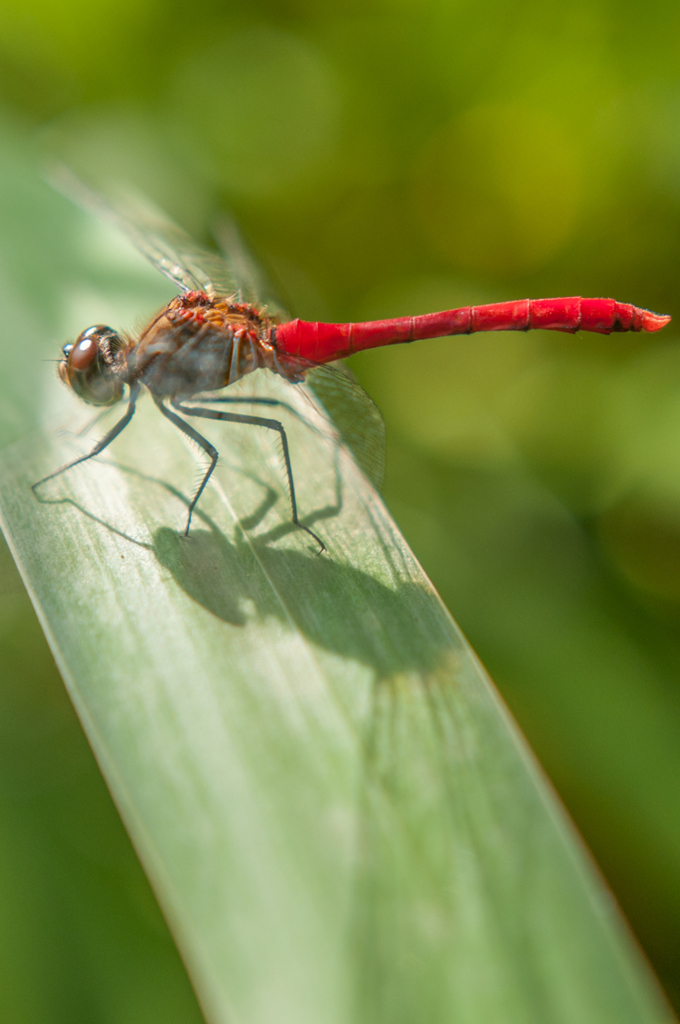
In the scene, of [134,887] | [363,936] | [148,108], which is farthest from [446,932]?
[148,108]

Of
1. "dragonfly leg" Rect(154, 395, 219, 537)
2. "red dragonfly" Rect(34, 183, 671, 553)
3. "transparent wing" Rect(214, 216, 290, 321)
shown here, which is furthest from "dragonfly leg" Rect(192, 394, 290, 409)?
"transparent wing" Rect(214, 216, 290, 321)

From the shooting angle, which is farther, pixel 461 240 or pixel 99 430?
pixel 461 240

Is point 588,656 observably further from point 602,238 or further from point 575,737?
point 602,238

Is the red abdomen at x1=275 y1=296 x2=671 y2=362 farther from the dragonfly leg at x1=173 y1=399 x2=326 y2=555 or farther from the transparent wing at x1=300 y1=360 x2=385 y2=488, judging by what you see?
the dragonfly leg at x1=173 y1=399 x2=326 y2=555

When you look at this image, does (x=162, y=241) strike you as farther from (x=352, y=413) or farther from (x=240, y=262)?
(x=352, y=413)

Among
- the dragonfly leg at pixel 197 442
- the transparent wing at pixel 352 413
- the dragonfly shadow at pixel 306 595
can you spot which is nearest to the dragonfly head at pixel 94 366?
the dragonfly leg at pixel 197 442
